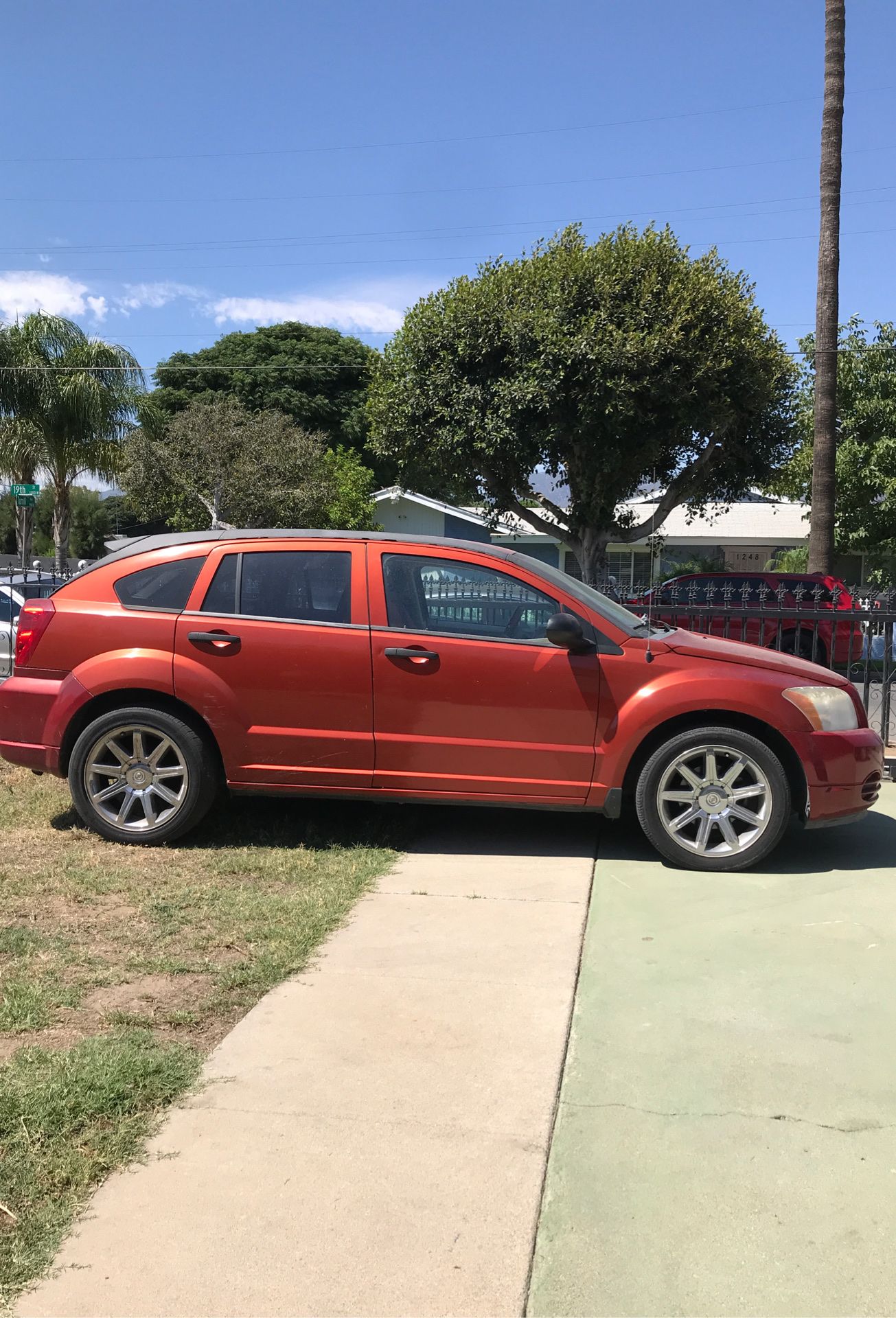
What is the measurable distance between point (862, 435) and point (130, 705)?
67.6 feet

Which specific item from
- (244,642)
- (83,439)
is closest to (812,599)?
(244,642)

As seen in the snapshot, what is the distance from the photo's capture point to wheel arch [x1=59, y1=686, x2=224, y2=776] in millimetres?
5781

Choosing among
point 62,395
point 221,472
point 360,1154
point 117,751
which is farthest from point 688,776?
point 221,472

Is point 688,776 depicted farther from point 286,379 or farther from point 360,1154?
point 286,379

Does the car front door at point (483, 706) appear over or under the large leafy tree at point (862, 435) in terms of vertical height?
under

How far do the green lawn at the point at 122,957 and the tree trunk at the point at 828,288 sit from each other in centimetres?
1122

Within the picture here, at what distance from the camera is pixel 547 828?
6453 mm

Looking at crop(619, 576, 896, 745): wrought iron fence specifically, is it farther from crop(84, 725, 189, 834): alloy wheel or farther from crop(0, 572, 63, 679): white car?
crop(0, 572, 63, 679): white car

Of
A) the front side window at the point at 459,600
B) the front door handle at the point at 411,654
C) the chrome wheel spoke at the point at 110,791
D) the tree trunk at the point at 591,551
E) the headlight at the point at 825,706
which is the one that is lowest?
the chrome wheel spoke at the point at 110,791

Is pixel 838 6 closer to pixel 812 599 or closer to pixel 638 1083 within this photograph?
pixel 812 599

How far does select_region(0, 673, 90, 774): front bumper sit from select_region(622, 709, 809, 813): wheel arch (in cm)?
305

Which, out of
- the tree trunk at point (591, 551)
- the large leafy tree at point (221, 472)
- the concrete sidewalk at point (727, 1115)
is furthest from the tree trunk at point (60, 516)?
the concrete sidewalk at point (727, 1115)

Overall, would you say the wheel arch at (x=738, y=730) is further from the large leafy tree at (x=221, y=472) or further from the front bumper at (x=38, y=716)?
the large leafy tree at (x=221, y=472)

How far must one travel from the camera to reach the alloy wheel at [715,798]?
5523mm
